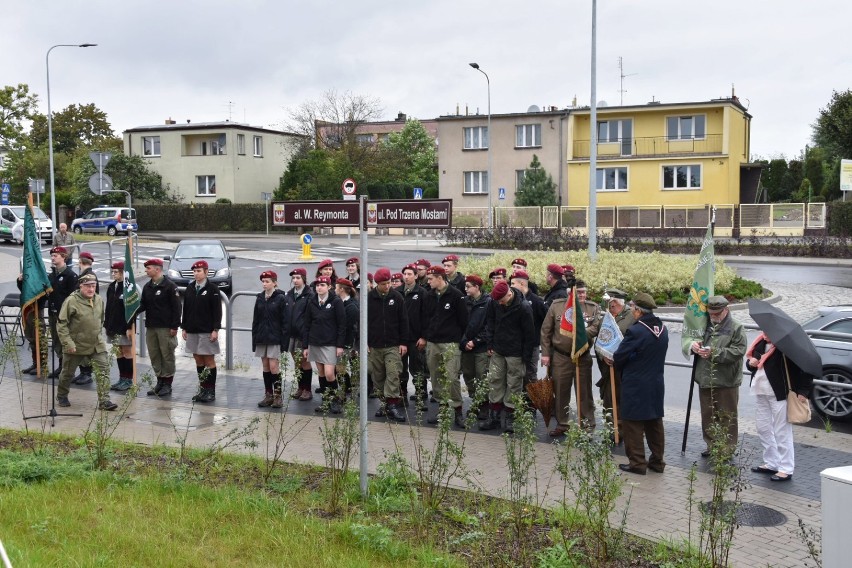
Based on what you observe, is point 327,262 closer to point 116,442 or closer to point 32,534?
point 116,442

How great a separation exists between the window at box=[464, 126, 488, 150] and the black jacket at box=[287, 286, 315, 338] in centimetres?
4580

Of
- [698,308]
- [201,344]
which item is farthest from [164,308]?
[698,308]

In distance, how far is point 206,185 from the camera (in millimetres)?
64938

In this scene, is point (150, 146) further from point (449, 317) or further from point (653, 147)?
point (449, 317)

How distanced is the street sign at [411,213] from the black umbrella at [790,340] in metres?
3.37

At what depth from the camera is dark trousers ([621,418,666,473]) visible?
334 inches

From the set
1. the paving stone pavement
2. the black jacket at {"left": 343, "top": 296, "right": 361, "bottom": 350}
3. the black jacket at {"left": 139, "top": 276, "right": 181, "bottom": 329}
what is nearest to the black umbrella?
the paving stone pavement

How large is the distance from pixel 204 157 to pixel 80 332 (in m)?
55.0

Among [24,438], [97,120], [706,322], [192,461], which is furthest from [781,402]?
[97,120]

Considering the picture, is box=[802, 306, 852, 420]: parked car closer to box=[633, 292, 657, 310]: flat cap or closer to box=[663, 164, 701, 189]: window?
box=[633, 292, 657, 310]: flat cap

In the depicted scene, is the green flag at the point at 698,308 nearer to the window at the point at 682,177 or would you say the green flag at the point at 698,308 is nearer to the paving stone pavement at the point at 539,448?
the paving stone pavement at the point at 539,448

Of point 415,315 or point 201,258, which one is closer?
point 415,315

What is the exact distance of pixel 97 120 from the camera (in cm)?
7975

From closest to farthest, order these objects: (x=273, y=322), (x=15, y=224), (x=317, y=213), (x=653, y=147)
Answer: (x=317, y=213) → (x=273, y=322) → (x=15, y=224) → (x=653, y=147)
